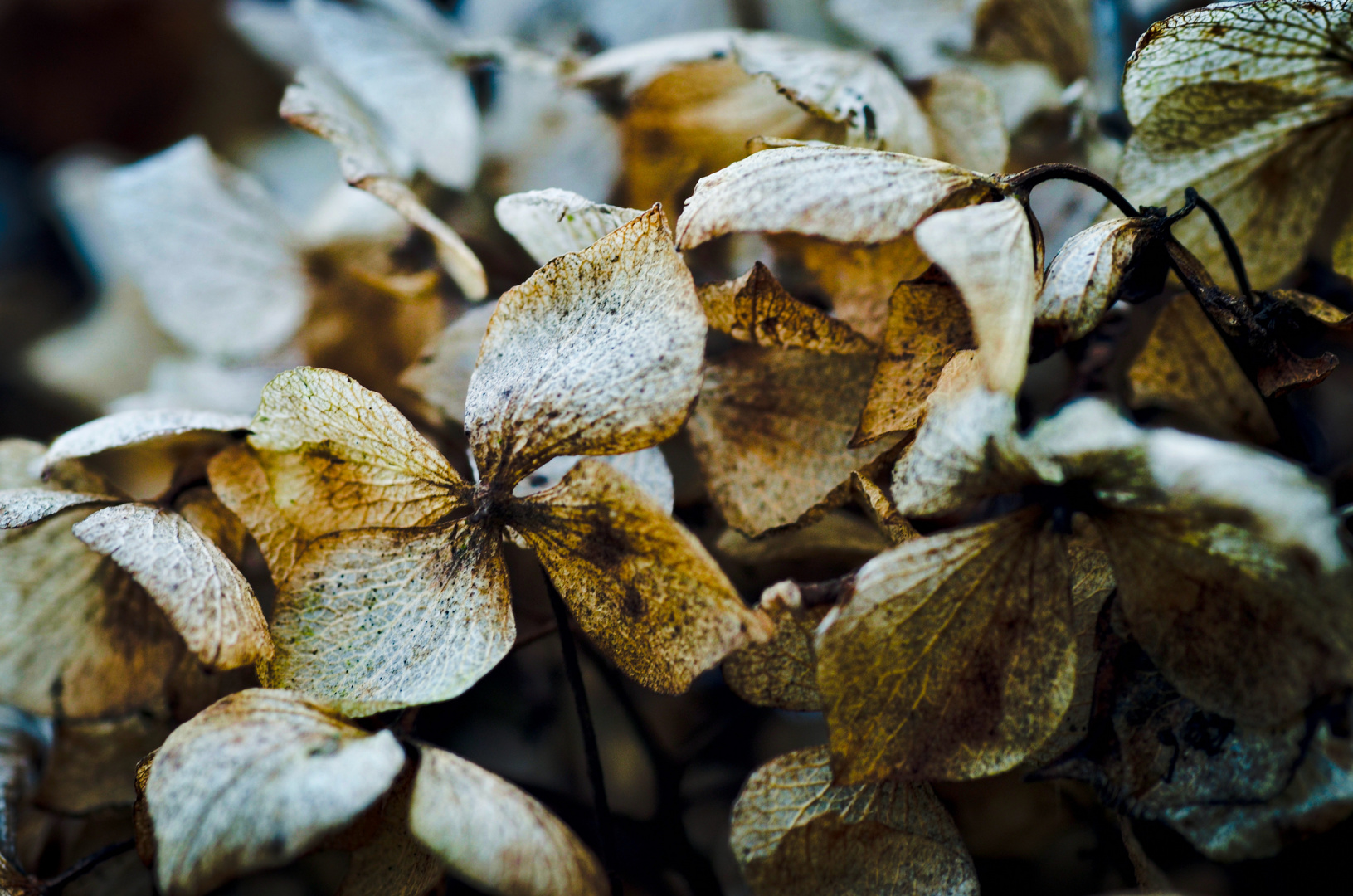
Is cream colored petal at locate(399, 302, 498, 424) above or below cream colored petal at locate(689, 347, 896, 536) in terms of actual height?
below

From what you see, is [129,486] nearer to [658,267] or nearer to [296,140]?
[296,140]

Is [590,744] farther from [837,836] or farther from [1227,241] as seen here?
[1227,241]

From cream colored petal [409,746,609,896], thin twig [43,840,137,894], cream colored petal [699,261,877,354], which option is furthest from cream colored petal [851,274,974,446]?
thin twig [43,840,137,894]

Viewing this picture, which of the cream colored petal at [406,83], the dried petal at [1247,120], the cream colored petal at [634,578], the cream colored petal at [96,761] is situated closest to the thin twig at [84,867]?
the cream colored petal at [96,761]

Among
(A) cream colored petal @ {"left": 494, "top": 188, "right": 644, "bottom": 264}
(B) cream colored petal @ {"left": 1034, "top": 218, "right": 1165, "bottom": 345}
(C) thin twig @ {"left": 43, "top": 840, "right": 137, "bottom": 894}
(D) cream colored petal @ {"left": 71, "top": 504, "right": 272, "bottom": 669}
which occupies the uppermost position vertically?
(B) cream colored petal @ {"left": 1034, "top": 218, "right": 1165, "bottom": 345}

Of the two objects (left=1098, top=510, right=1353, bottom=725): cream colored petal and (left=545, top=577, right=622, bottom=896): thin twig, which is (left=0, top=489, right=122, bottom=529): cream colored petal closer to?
(left=545, top=577, right=622, bottom=896): thin twig

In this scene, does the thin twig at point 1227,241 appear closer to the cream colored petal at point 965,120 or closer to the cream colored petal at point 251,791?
the cream colored petal at point 965,120

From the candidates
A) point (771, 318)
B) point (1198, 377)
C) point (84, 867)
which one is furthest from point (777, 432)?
point (84, 867)
